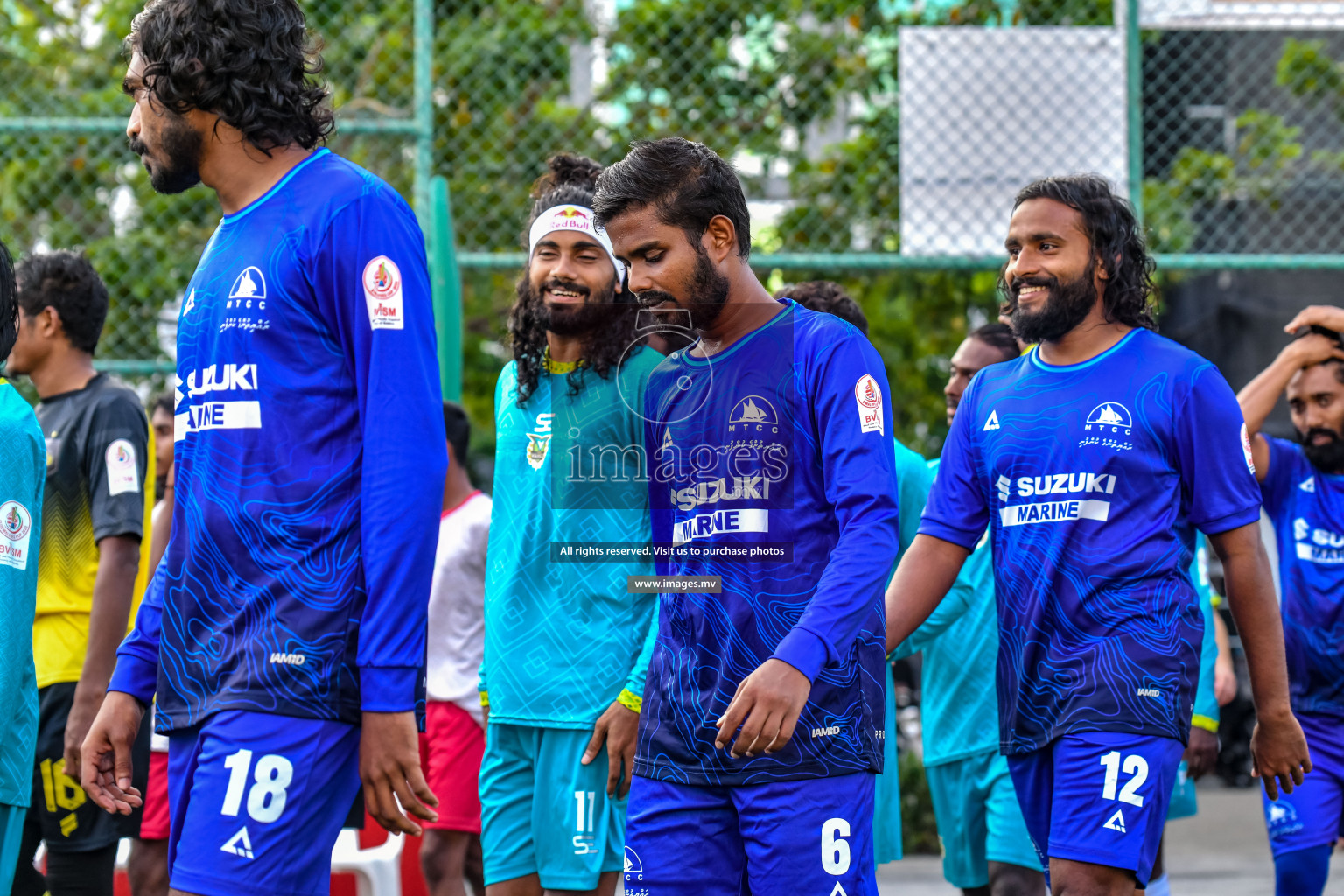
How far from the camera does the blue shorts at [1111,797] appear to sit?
10.8ft

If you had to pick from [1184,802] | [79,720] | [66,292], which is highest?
[66,292]

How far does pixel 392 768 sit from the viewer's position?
2.28 m

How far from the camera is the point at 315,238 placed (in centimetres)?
247

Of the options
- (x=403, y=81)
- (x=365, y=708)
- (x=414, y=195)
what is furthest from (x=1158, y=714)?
(x=403, y=81)

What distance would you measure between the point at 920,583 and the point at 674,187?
132cm

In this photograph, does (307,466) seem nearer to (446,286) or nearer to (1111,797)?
(1111,797)

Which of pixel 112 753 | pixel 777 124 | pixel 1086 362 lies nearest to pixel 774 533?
pixel 1086 362

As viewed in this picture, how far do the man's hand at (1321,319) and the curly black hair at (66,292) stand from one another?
162 inches

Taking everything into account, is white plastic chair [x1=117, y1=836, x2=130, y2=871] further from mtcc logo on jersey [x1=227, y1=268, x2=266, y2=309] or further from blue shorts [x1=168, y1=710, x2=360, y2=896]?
mtcc logo on jersey [x1=227, y1=268, x2=266, y2=309]

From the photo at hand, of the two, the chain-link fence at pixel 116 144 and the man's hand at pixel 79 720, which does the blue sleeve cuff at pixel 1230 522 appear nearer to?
the man's hand at pixel 79 720

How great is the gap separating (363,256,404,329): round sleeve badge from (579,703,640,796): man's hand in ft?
4.67

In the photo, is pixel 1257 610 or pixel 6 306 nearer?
pixel 6 306

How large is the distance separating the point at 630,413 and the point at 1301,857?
308 cm

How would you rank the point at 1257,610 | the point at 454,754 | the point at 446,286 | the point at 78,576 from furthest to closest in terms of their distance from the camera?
the point at 446,286, the point at 454,754, the point at 78,576, the point at 1257,610
